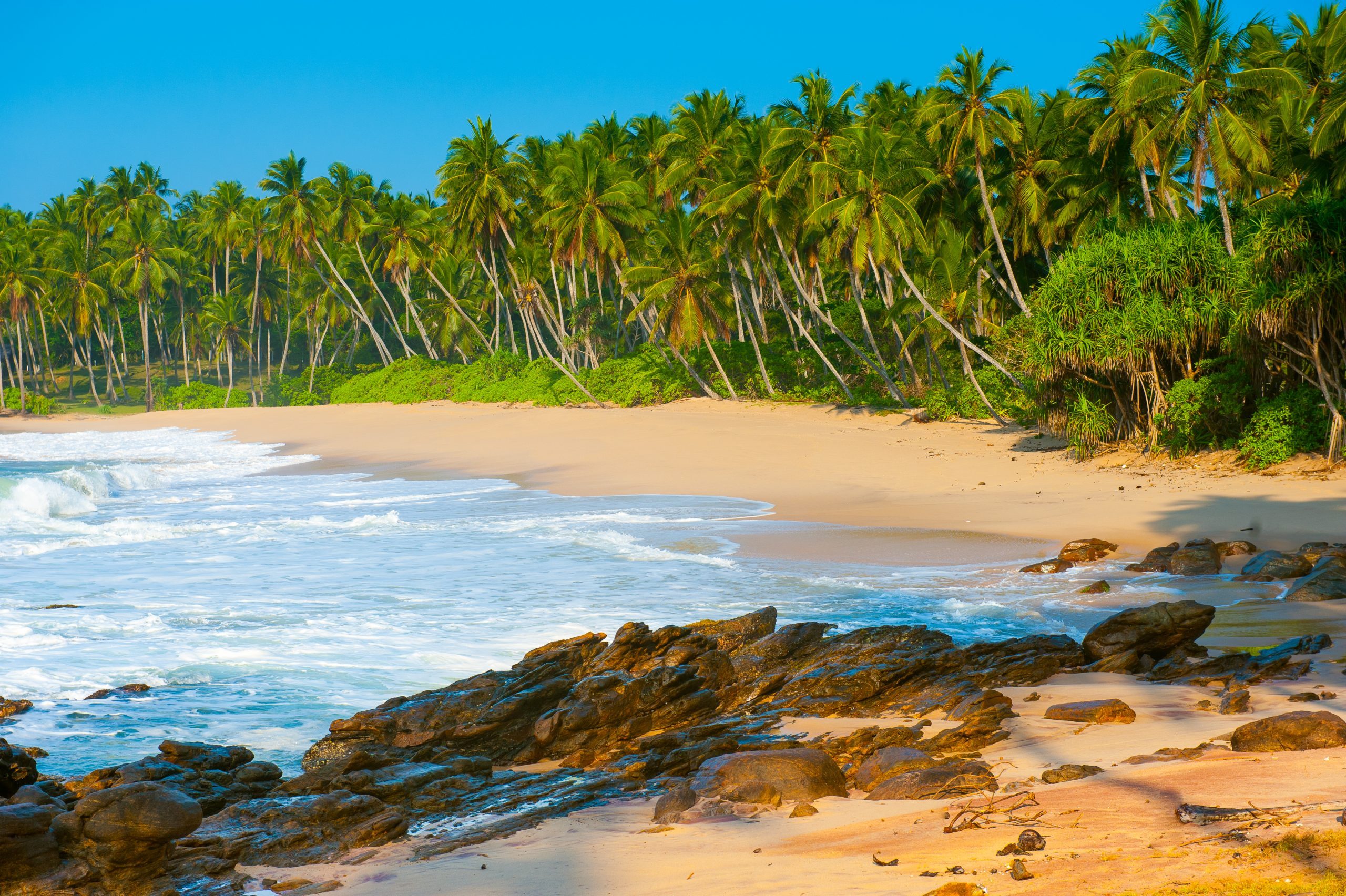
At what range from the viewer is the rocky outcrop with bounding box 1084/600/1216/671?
677 centimetres

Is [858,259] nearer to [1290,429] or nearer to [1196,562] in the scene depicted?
[1290,429]

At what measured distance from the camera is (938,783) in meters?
4.33

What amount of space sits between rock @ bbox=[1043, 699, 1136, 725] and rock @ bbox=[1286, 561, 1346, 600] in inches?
159

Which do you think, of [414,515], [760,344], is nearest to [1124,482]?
[414,515]

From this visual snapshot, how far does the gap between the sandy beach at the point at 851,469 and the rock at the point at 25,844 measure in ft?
31.3

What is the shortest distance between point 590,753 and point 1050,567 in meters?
6.63

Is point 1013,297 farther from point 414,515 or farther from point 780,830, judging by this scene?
point 780,830

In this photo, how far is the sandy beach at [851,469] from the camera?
13578 mm

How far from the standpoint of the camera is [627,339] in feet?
160

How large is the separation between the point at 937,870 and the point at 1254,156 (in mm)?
20742

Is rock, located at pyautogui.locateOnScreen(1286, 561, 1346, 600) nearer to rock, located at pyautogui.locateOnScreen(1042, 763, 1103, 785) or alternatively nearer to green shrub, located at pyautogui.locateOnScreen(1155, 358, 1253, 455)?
rock, located at pyautogui.locateOnScreen(1042, 763, 1103, 785)

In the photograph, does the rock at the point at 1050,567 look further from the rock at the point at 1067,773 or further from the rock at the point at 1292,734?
the rock at the point at 1067,773

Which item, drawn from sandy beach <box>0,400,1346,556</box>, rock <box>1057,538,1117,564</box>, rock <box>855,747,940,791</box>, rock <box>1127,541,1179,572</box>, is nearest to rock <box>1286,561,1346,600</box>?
rock <box>1127,541,1179,572</box>

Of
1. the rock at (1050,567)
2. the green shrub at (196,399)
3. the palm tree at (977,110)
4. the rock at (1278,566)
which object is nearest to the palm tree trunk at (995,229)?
the palm tree at (977,110)
